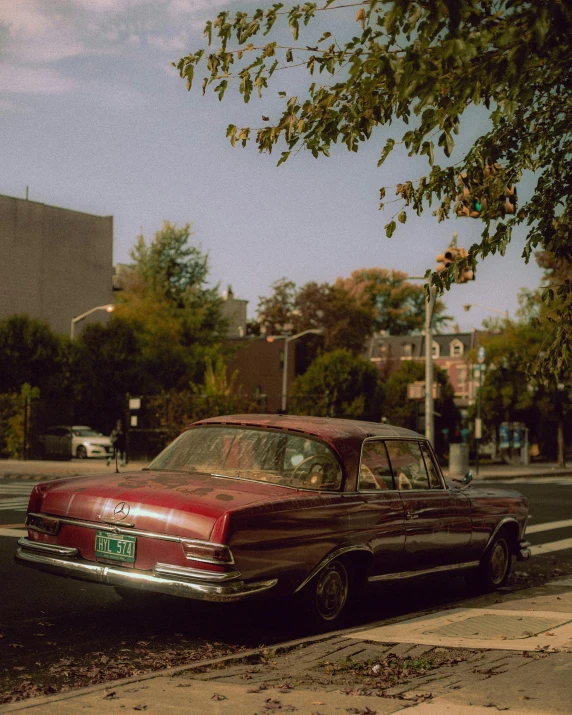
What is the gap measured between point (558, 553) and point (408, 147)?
8.25m

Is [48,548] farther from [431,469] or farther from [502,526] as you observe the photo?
[502,526]

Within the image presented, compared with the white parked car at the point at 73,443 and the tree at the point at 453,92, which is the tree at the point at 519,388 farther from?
the tree at the point at 453,92

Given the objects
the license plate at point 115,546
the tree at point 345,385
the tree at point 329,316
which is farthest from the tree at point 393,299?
the license plate at point 115,546

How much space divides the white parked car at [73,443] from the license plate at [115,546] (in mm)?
33299

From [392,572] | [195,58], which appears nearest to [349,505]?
[392,572]

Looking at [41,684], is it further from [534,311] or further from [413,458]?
[534,311]

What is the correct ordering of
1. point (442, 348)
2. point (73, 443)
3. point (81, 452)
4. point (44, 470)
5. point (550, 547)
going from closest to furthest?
point (550, 547) → point (44, 470) → point (81, 452) → point (73, 443) → point (442, 348)

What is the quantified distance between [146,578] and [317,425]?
6.64 feet

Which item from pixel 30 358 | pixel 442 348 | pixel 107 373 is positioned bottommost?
pixel 107 373

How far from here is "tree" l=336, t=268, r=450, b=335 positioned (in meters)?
105

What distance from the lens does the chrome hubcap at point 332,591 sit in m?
7.52

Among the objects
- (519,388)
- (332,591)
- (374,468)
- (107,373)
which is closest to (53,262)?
(107,373)

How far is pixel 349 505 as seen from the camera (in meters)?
7.72

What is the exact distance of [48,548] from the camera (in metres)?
7.52
